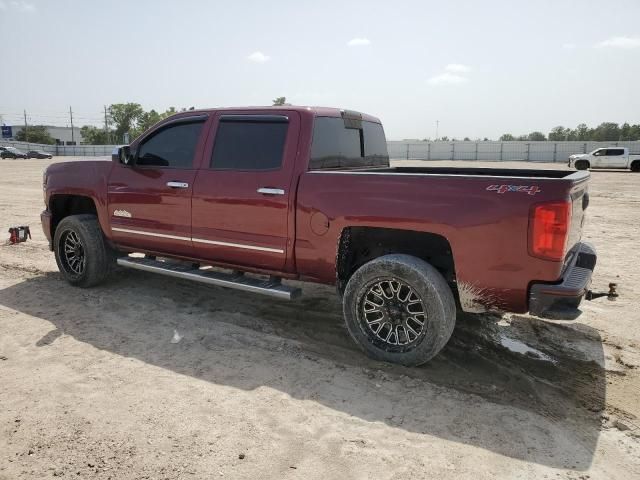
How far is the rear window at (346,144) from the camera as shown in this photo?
4473 mm

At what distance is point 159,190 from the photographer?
5.04 m

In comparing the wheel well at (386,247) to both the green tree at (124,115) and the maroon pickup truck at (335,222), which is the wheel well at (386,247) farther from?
the green tree at (124,115)

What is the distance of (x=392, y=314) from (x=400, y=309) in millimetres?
80

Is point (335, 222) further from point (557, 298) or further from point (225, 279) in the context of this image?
point (557, 298)

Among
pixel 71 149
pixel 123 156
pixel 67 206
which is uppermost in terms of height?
pixel 71 149

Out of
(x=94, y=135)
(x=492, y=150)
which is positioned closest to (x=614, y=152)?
(x=492, y=150)

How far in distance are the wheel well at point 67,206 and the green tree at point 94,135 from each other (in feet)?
347

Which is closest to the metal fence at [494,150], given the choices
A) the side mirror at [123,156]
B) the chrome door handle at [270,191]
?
the chrome door handle at [270,191]

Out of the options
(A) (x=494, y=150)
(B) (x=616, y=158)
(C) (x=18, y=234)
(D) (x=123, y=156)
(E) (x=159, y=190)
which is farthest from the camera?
(A) (x=494, y=150)

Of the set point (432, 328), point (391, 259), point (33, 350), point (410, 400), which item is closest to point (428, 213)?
point (391, 259)

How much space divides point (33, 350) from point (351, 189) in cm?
297

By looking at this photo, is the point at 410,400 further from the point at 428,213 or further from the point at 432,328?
the point at 428,213

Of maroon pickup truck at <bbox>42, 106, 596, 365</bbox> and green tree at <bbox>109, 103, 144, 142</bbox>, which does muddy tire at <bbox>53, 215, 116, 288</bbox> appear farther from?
green tree at <bbox>109, 103, 144, 142</bbox>

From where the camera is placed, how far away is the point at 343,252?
4219 millimetres
